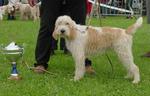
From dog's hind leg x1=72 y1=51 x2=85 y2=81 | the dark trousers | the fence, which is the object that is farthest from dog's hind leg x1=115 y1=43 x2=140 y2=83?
the fence

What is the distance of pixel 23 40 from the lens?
10.6 meters

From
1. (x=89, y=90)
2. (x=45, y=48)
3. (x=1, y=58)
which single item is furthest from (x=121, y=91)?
(x=1, y=58)

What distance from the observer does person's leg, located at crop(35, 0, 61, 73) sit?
6.25 meters

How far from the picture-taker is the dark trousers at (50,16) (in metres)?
6.25

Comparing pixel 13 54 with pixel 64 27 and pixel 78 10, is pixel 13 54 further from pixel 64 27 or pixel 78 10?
pixel 78 10

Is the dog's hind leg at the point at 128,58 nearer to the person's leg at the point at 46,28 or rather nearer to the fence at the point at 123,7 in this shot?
the person's leg at the point at 46,28

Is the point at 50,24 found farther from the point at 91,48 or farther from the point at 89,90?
the point at 89,90

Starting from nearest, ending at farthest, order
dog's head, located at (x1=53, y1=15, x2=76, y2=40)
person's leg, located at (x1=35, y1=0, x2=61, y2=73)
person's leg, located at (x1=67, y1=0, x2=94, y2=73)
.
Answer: dog's head, located at (x1=53, y1=15, x2=76, y2=40)
person's leg, located at (x1=35, y1=0, x2=61, y2=73)
person's leg, located at (x1=67, y1=0, x2=94, y2=73)

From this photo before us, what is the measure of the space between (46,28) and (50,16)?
19cm

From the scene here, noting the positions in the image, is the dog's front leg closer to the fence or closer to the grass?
the grass

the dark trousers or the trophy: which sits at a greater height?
the dark trousers

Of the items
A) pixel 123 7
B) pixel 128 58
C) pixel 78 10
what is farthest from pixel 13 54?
pixel 123 7

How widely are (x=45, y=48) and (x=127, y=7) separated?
17.6 meters

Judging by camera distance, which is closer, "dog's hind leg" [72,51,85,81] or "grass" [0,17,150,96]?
"grass" [0,17,150,96]
